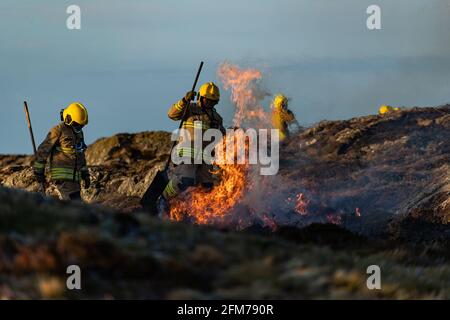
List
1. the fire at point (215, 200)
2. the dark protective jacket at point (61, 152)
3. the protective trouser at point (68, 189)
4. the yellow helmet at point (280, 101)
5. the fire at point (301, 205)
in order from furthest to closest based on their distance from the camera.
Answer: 1. the yellow helmet at point (280, 101)
2. the fire at point (301, 205)
3. the fire at point (215, 200)
4. the protective trouser at point (68, 189)
5. the dark protective jacket at point (61, 152)

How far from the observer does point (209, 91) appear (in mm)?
17891

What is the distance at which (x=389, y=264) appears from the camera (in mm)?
10570

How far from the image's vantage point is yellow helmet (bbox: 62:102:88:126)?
54.7ft

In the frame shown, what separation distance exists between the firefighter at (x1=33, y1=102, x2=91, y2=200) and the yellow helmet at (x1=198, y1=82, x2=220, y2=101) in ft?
8.39

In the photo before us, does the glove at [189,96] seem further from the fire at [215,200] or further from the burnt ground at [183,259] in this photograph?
the burnt ground at [183,259]

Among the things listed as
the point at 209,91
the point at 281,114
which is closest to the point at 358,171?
the point at 281,114

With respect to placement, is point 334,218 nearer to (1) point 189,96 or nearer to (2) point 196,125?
(2) point 196,125

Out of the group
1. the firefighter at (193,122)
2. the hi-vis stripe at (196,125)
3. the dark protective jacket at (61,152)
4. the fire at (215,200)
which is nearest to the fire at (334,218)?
the fire at (215,200)

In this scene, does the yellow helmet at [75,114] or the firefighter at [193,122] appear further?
the firefighter at [193,122]

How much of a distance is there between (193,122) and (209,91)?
0.76 meters

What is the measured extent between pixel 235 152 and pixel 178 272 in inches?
535

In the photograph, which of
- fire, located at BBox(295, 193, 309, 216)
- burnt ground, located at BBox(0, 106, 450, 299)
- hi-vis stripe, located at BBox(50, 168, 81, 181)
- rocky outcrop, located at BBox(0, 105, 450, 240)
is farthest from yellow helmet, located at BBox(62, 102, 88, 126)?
fire, located at BBox(295, 193, 309, 216)

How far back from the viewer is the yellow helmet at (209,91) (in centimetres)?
1786

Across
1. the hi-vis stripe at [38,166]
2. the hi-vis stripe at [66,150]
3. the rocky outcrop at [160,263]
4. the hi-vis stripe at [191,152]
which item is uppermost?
the hi-vis stripe at [191,152]
